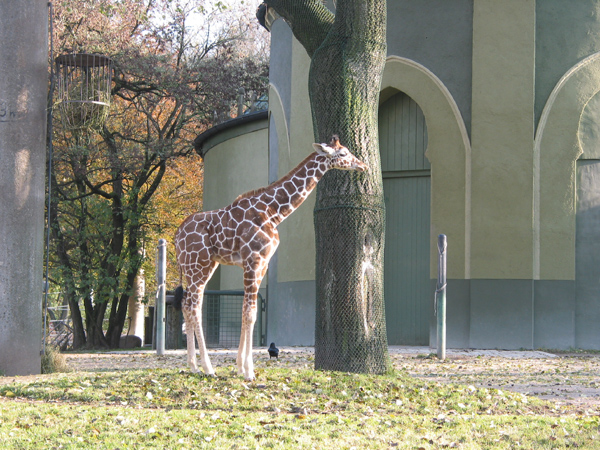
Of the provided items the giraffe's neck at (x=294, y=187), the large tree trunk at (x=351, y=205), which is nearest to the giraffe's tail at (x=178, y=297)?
the giraffe's neck at (x=294, y=187)

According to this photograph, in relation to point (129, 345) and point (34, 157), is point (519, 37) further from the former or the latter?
point (129, 345)

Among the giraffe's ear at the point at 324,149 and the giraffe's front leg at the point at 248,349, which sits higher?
the giraffe's ear at the point at 324,149

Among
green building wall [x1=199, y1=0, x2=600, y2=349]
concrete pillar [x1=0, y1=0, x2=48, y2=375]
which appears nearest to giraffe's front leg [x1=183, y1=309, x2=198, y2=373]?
concrete pillar [x1=0, y1=0, x2=48, y2=375]

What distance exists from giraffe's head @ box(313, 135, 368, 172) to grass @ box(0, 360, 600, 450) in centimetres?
258

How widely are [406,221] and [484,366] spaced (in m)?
5.58

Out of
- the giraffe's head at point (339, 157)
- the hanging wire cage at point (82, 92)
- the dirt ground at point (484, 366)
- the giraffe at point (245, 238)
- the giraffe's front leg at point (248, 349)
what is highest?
the hanging wire cage at point (82, 92)

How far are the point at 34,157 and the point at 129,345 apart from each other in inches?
575

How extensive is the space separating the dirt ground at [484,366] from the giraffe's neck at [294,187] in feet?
7.27

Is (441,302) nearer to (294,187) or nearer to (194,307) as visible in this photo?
(294,187)

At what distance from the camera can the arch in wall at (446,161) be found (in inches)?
661

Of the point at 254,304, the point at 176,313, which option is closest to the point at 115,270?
the point at 176,313

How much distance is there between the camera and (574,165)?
16688 millimetres

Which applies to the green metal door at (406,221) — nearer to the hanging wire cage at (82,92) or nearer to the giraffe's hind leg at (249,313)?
the hanging wire cage at (82,92)

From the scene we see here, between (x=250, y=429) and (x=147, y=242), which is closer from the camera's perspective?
(x=250, y=429)
